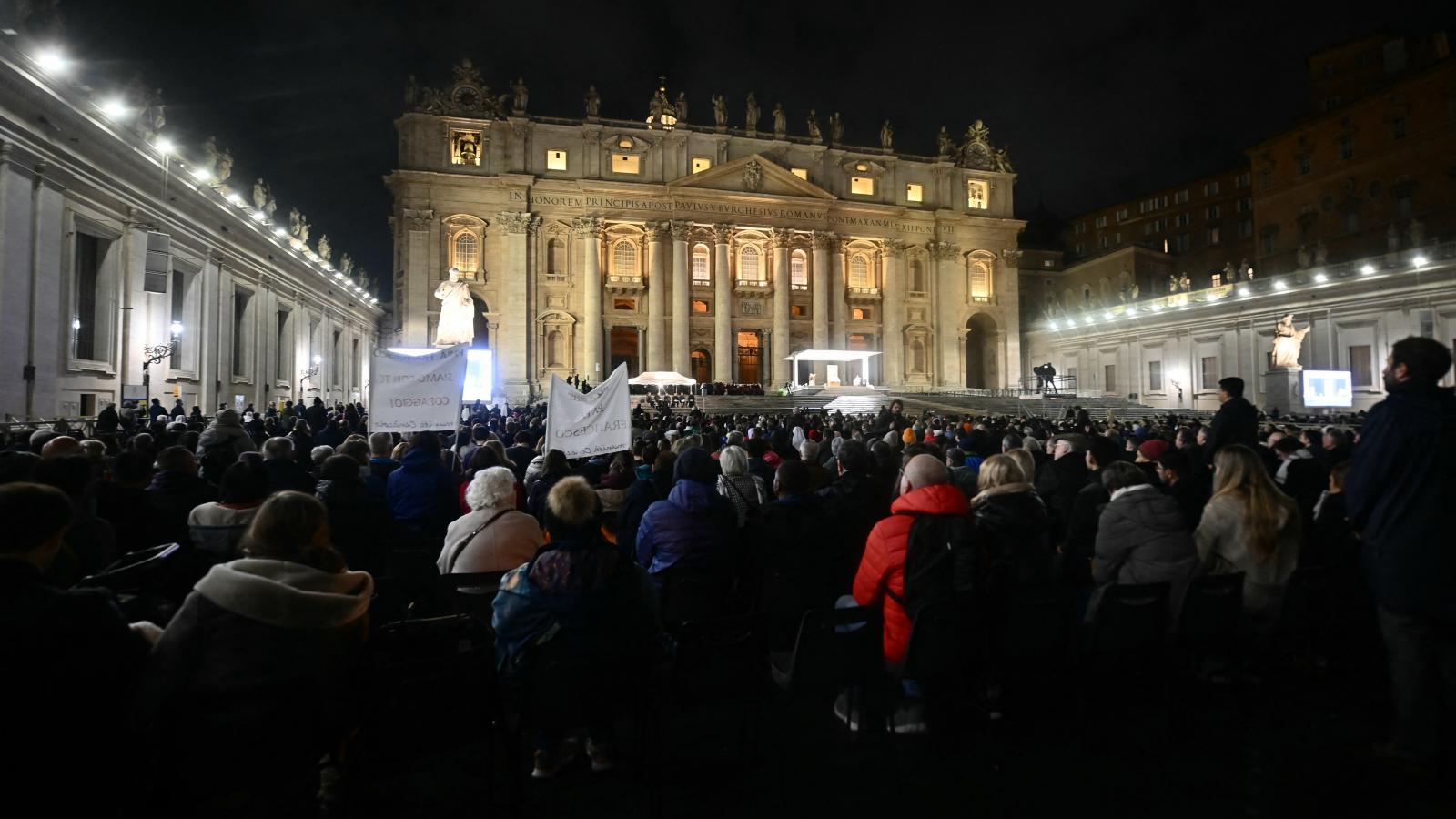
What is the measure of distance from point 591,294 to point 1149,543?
4090 centimetres

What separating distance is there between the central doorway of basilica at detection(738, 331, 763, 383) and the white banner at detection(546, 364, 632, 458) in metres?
39.2

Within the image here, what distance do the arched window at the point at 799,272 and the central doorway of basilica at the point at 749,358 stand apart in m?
4.53

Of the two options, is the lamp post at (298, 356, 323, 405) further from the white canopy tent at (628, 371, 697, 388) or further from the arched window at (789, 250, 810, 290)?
the arched window at (789, 250, 810, 290)

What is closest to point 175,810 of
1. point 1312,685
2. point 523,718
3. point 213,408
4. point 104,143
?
point 523,718

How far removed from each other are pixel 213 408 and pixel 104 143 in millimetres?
10023

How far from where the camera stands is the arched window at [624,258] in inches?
1766

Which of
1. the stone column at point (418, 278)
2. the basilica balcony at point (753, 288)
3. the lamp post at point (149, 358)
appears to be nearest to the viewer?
the lamp post at point (149, 358)

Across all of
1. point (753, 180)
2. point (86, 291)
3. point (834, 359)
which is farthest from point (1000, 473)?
point (753, 180)

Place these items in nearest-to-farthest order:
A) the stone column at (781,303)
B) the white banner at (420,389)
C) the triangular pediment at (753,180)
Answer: the white banner at (420,389)
the triangular pediment at (753,180)
the stone column at (781,303)

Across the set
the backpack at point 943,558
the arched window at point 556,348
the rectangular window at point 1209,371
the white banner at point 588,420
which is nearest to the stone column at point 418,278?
the arched window at point 556,348

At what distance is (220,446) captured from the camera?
7410 mm

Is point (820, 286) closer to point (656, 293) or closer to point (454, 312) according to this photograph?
point (656, 293)

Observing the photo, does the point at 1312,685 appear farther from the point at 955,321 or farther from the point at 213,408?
the point at 955,321

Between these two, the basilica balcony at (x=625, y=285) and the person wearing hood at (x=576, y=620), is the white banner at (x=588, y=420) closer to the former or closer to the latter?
the person wearing hood at (x=576, y=620)
